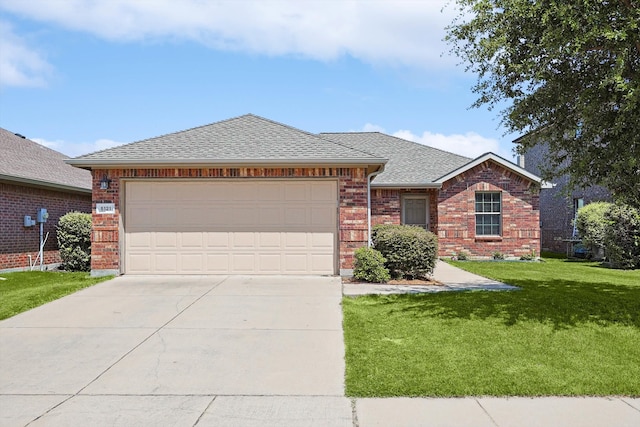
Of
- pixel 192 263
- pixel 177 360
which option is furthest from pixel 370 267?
pixel 177 360

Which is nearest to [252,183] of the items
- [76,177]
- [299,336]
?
[299,336]

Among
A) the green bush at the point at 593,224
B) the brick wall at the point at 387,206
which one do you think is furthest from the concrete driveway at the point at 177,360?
the green bush at the point at 593,224

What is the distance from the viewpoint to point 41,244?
15156 millimetres

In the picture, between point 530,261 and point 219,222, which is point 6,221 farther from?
point 530,261

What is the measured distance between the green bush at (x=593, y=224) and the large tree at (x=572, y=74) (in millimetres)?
10750

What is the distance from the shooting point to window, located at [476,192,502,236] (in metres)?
18.5

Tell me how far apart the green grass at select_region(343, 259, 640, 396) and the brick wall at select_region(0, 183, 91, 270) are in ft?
36.1

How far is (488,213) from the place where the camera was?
1853 centimetres

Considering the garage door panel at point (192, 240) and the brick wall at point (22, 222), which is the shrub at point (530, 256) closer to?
the garage door panel at point (192, 240)

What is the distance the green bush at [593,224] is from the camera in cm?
1797

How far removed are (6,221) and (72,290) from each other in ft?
17.4

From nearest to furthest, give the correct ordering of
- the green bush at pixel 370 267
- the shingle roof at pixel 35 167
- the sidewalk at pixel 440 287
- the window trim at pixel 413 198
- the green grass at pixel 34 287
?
the green grass at pixel 34 287
the sidewalk at pixel 440 287
the green bush at pixel 370 267
the shingle roof at pixel 35 167
the window trim at pixel 413 198

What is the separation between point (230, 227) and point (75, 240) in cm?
526

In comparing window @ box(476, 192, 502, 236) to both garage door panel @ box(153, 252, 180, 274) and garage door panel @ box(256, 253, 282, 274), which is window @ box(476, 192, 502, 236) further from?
garage door panel @ box(153, 252, 180, 274)
